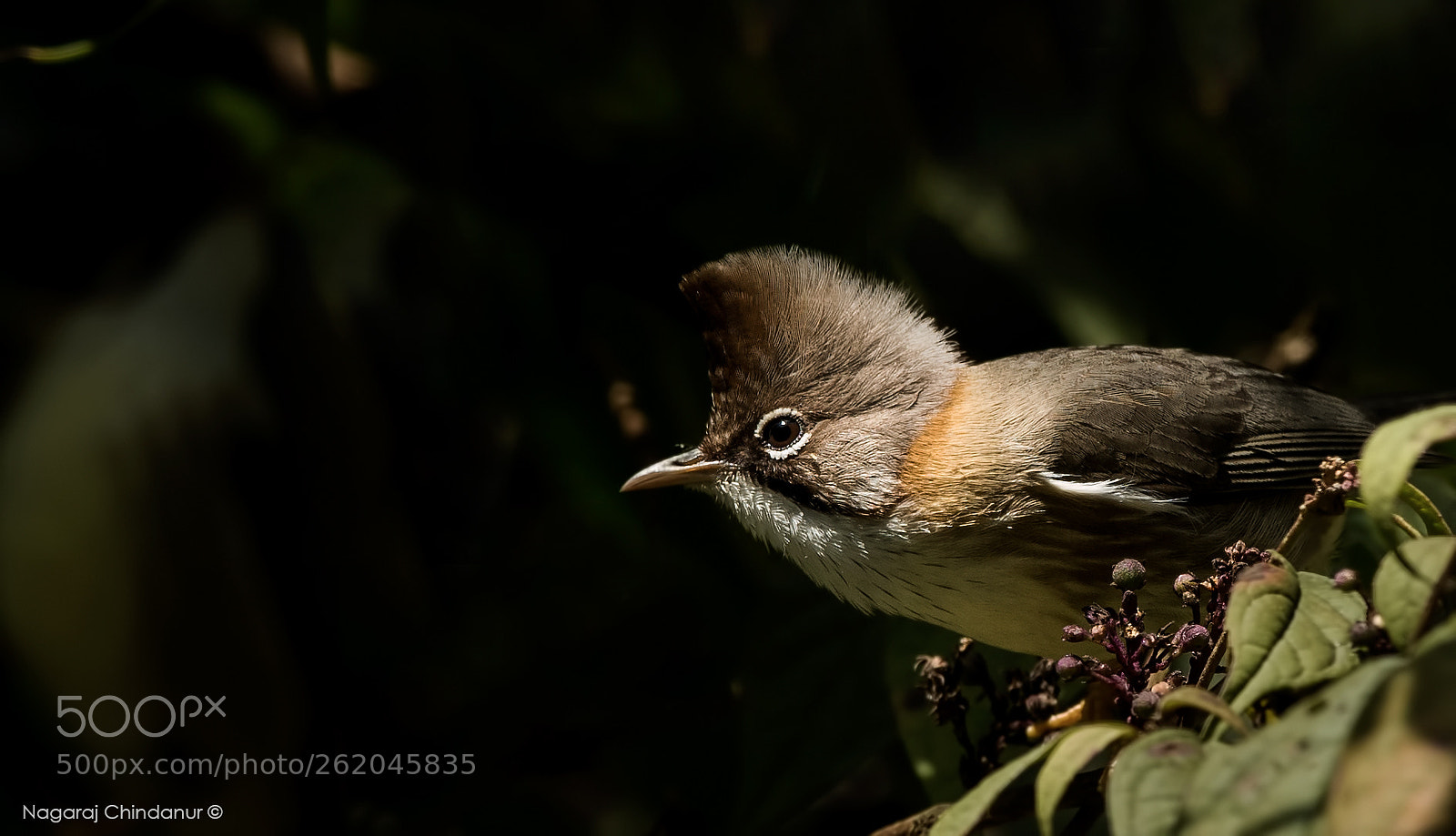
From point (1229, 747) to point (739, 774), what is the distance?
1771 mm

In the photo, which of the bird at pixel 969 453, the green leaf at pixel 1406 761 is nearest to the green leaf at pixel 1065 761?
the green leaf at pixel 1406 761

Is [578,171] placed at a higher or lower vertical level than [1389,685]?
higher

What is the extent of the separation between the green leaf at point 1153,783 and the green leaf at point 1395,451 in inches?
13.2

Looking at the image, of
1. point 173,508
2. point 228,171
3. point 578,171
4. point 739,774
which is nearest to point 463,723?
point 739,774

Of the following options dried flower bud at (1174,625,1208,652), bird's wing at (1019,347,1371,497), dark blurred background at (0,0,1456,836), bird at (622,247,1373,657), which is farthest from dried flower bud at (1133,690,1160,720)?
dark blurred background at (0,0,1456,836)

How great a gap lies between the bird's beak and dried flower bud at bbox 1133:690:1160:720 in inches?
58.4

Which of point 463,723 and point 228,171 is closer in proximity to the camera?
point 463,723

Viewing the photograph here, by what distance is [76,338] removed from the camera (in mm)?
3824

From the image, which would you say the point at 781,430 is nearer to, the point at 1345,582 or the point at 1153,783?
the point at 1345,582

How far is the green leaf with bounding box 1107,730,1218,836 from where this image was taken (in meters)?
1.20

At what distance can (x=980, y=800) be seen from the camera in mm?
1359

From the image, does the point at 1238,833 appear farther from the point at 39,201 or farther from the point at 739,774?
the point at 39,201

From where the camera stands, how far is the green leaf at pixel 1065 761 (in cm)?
125

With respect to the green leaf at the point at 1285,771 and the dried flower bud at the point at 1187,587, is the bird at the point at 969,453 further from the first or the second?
the green leaf at the point at 1285,771
